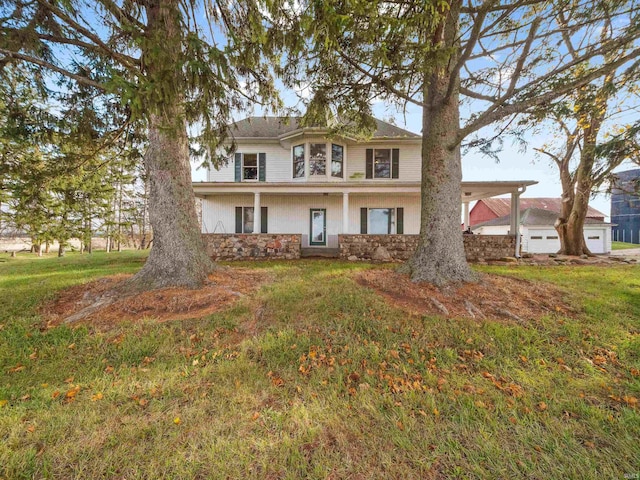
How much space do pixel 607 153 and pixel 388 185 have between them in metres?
6.48

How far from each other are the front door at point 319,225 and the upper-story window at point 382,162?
2964 millimetres

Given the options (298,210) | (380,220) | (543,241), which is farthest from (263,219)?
(543,241)

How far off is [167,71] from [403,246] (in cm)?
942

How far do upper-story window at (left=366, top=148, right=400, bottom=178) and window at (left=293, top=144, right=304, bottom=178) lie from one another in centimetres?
326

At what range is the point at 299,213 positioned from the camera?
13.6 metres

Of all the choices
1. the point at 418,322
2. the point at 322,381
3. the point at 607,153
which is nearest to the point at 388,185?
the point at 607,153

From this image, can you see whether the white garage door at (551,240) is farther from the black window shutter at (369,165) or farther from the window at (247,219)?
the window at (247,219)

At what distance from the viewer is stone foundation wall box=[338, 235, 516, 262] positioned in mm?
10750

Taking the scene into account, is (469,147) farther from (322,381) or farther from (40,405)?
(40,405)

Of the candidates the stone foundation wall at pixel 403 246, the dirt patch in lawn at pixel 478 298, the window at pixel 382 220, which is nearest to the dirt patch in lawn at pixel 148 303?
the dirt patch in lawn at pixel 478 298

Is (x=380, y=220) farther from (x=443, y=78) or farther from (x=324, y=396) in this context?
(x=324, y=396)

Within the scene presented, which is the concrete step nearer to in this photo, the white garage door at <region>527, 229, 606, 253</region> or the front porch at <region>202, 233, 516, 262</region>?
the front porch at <region>202, 233, 516, 262</region>

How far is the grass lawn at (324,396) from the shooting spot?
180cm

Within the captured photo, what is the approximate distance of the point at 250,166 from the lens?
13398mm
